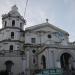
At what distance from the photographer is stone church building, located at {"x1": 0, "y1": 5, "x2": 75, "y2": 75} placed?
28969 mm

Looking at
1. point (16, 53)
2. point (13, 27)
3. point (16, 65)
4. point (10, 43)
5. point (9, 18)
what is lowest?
point (16, 65)

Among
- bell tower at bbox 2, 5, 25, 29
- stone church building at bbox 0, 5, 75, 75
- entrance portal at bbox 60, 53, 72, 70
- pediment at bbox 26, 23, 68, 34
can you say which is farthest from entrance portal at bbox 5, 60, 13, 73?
entrance portal at bbox 60, 53, 72, 70

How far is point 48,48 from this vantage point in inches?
1113

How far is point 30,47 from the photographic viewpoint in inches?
1465

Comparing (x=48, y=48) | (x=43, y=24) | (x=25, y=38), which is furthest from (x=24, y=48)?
(x=48, y=48)

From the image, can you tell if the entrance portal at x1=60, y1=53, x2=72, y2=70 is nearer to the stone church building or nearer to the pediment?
the stone church building

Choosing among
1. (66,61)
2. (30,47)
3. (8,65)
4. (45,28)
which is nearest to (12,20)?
(45,28)

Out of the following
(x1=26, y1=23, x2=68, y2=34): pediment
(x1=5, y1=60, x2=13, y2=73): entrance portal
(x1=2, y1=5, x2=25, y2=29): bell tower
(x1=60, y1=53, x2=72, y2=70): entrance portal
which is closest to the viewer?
(x1=60, y1=53, x2=72, y2=70): entrance portal

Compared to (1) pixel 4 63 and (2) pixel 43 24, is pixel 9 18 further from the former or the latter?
(1) pixel 4 63

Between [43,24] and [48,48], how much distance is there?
44.1ft

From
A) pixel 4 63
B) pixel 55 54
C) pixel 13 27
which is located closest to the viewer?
pixel 55 54

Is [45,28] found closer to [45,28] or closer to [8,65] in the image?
[45,28]

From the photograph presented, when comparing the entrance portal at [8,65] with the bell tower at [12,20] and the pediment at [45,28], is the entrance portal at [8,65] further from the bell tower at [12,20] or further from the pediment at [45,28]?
the bell tower at [12,20]

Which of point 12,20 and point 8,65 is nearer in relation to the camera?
point 8,65
